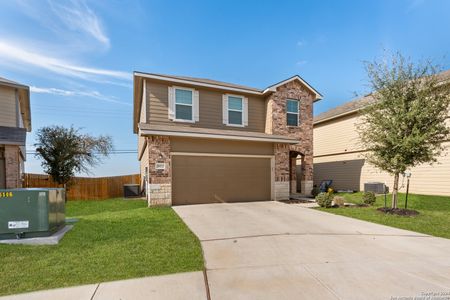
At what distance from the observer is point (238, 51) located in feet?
54.2

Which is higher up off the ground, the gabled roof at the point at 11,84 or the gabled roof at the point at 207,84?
the gabled roof at the point at 207,84

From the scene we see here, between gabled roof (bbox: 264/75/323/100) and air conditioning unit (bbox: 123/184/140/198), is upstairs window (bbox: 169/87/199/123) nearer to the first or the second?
gabled roof (bbox: 264/75/323/100)

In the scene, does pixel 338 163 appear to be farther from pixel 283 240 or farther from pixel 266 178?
pixel 283 240

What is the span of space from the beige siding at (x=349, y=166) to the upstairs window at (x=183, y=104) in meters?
9.37

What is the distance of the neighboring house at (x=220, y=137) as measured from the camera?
9.85 m

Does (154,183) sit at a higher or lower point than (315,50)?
lower

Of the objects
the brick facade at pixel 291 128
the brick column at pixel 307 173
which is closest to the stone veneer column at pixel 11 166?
the brick facade at pixel 291 128

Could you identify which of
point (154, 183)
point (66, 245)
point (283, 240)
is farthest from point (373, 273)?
point (154, 183)

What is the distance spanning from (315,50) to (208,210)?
12185mm

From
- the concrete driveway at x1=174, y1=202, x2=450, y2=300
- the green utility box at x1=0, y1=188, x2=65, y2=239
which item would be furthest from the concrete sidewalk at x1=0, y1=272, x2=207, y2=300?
the green utility box at x1=0, y1=188, x2=65, y2=239

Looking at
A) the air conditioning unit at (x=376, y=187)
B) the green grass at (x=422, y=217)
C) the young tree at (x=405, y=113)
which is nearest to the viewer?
the green grass at (x=422, y=217)

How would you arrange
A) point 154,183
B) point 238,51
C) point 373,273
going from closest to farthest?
point 373,273 < point 154,183 < point 238,51

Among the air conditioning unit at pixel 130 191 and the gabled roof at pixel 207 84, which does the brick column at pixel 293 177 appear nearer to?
the gabled roof at pixel 207 84

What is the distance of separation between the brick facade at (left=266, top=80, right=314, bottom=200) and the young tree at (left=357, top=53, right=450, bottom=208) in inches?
161
